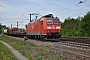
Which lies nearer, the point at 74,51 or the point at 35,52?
the point at 35,52

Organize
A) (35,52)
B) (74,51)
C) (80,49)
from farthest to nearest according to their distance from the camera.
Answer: (80,49) < (74,51) < (35,52)

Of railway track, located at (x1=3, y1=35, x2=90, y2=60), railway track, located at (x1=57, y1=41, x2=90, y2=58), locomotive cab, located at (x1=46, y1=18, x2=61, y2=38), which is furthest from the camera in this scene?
locomotive cab, located at (x1=46, y1=18, x2=61, y2=38)

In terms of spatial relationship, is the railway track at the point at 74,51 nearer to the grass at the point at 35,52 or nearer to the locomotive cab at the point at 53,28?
the grass at the point at 35,52

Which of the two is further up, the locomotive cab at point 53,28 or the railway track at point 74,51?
the locomotive cab at point 53,28

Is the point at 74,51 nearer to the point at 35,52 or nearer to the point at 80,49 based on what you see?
the point at 80,49

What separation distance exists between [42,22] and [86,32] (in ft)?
105

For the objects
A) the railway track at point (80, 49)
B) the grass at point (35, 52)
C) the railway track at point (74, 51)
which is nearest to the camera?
the grass at point (35, 52)

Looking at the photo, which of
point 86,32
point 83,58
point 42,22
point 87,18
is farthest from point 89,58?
point 87,18

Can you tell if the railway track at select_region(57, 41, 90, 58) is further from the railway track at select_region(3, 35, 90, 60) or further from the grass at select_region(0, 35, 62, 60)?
the grass at select_region(0, 35, 62, 60)

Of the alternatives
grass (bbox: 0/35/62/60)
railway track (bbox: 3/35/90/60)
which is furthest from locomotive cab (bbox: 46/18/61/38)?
grass (bbox: 0/35/62/60)

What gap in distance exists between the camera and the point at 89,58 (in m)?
12.6

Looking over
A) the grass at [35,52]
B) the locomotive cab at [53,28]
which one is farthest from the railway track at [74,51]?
the locomotive cab at [53,28]

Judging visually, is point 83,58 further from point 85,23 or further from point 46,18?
point 85,23

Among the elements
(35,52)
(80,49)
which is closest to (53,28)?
(80,49)
